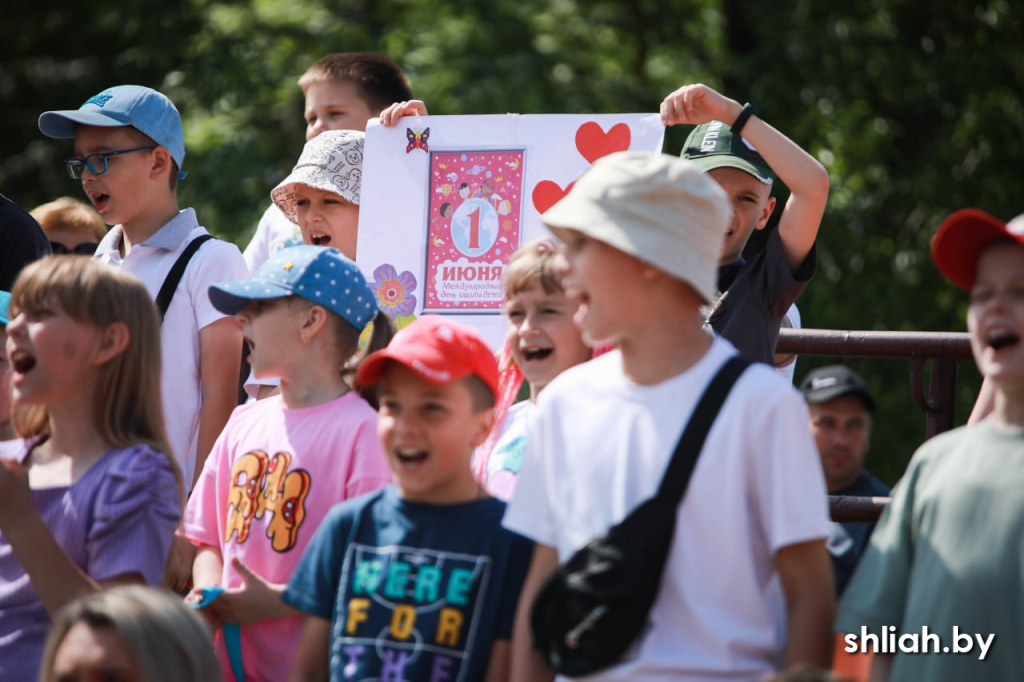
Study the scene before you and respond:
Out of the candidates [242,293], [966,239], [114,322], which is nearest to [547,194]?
[242,293]

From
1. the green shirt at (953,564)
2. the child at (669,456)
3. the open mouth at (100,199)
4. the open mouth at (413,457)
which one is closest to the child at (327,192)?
the open mouth at (100,199)

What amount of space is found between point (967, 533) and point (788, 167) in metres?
1.56

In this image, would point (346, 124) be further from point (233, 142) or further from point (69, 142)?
point (69, 142)

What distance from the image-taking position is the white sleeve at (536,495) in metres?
3.22

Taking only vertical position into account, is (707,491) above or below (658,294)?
below

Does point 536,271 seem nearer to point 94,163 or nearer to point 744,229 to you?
point 744,229

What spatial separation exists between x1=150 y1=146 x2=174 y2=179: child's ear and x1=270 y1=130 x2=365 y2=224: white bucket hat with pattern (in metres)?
0.42

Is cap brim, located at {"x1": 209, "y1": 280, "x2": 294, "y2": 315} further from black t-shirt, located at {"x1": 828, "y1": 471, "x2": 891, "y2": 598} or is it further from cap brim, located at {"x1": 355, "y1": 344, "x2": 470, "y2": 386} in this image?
black t-shirt, located at {"x1": 828, "y1": 471, "x2": 891, "y2": 598}

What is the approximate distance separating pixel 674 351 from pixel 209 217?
9285 millimetres

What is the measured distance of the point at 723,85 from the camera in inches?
471

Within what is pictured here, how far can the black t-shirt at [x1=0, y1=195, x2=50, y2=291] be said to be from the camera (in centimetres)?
515

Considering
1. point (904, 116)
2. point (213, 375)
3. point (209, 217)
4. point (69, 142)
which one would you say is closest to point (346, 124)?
point (213, 375)

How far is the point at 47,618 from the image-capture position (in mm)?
3609

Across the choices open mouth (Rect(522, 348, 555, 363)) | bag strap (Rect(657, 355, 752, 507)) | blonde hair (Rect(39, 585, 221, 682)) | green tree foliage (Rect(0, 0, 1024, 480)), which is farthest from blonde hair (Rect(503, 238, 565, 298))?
green tree foliage (Rect(0, 0, 1024, 480))
